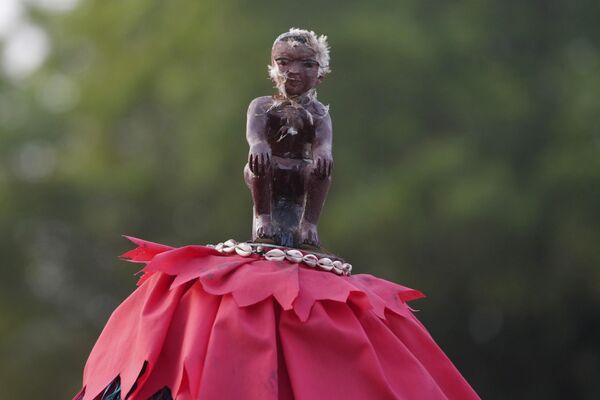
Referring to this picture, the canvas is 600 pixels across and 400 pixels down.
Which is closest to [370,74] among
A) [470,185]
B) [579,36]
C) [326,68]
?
[470,185]

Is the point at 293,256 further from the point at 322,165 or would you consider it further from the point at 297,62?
the point at 297,62

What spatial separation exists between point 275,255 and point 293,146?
0.25 m

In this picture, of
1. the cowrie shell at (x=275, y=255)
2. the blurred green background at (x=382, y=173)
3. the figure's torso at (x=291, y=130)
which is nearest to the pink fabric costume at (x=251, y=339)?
the cowrie shell at (x=275, y=255)

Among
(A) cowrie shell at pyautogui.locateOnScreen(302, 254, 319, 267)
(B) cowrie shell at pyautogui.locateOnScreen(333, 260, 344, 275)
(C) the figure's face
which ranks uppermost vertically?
(C) the figure's face

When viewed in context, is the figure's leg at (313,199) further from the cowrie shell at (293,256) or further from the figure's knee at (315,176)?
the cowrie shell at (293,256)

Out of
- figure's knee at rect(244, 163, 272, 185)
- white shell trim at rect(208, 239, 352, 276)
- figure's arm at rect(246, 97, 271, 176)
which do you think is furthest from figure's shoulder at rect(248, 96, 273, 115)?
white shell trim at rect(208, 239, 352, 276)

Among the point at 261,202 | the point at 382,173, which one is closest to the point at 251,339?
the point at 261,202

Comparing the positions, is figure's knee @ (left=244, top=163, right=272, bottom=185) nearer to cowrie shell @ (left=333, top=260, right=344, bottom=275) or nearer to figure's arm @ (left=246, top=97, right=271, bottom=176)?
figure's arm @ (left=246, top=97, right=271, bottom=176)

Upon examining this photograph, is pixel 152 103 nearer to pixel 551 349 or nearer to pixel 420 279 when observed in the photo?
pixel 420 279

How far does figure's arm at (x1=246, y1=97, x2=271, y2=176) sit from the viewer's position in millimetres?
1827

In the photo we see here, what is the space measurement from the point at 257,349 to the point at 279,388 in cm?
7

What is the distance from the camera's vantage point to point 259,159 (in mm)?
1822

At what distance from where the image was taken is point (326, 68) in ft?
6.40

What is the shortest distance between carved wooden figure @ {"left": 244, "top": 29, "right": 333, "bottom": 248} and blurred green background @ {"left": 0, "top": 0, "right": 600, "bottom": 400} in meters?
4.39
